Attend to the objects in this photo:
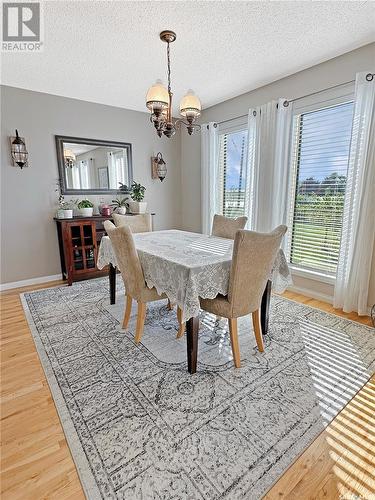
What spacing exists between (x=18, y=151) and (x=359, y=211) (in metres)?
4.00

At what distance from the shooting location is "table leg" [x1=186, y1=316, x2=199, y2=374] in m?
1.75

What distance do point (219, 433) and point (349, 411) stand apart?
2.62ft

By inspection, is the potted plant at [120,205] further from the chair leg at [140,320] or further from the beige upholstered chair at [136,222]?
the chair leg at [140,320]

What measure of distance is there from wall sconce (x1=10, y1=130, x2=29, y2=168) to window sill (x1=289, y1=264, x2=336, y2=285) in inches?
147

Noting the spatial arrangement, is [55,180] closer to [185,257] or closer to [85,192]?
[85,192]

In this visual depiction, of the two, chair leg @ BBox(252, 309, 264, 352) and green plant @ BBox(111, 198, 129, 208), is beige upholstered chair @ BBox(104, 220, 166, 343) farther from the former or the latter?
green plant @ BBox(111, 198, 129, 208)

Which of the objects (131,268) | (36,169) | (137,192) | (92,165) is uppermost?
(92,165)

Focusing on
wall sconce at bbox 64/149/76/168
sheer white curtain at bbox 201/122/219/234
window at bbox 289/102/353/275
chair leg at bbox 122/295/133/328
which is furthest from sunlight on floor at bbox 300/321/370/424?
wall sconce at bbox 64/149/76/168

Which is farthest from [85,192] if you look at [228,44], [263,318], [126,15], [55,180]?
[263,318]

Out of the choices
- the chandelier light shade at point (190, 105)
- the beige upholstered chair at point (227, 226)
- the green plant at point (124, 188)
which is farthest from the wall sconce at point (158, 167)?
the chandelier light shade at point (190, 105)

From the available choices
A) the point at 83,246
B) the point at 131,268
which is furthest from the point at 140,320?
the point at 83,246

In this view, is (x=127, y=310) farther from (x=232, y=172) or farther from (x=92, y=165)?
(x=232, y=172)

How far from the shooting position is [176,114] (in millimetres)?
4672

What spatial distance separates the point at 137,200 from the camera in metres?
4.32
